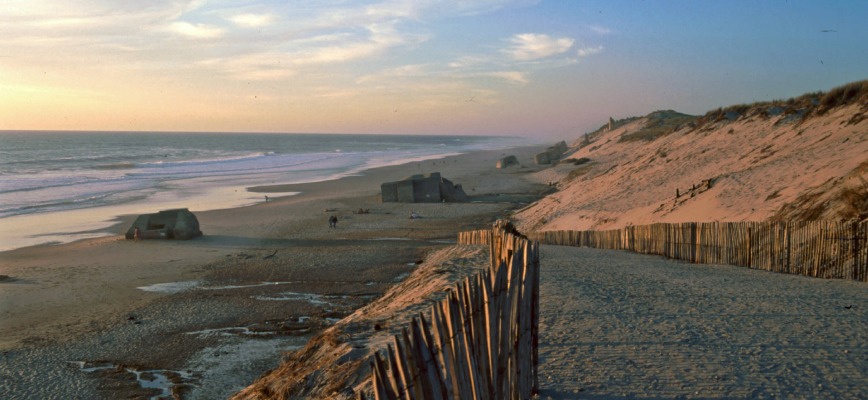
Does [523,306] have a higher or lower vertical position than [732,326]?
higher

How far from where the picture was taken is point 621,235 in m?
15.0

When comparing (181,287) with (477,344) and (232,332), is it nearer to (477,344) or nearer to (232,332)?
(232,332)

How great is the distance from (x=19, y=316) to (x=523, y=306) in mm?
12972

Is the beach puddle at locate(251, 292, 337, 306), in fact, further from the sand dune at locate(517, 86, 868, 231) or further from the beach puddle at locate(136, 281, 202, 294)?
the sand dune at locate(517, 86, 868, 231)

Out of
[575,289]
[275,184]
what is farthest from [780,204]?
[275,184]

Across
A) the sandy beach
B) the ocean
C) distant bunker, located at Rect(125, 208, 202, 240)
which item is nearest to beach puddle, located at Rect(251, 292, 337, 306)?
the sandy beach

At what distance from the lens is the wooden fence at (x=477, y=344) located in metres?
3.42

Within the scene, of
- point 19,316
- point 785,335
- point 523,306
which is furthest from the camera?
point 19,316

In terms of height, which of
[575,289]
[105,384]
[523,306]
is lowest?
[105,384]

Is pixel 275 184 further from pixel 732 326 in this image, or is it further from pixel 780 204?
pixel 732 326

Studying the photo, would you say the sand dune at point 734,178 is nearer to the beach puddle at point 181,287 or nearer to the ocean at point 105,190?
the beach puddle at point 181,287

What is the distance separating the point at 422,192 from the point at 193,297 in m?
19.4

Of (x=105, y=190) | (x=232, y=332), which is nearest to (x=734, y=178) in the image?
(x=232, y=332)

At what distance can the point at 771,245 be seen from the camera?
11.1 metres
